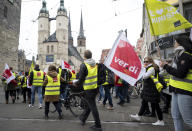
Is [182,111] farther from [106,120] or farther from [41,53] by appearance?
[41,53]

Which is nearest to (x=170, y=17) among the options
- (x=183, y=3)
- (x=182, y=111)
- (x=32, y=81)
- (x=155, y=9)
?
(x=155, y=9)

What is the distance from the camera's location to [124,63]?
4.15 m

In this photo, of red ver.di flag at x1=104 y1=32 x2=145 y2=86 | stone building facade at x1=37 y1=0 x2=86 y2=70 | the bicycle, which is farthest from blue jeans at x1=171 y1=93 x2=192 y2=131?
stone building facade at x1=37 y1=0 x2=86 y2=70

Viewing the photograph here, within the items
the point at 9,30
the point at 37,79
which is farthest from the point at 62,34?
the point at 37,79

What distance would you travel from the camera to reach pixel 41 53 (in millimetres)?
66625

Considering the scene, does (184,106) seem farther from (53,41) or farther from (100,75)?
(53,41)

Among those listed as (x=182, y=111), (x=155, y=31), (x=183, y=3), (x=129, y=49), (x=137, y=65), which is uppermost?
(x=183, y=3)

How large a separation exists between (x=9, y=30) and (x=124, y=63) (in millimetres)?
20905

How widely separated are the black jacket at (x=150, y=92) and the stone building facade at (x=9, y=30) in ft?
64.1

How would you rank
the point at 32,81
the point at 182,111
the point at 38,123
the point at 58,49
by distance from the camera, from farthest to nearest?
the point at 58,49
the point at 32,81
the point at 38,123
the point at 182,111

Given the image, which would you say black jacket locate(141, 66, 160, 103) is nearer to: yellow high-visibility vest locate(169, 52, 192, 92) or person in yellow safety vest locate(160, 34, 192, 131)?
person in yellow safety vest locate(160, 34, 192, 131)

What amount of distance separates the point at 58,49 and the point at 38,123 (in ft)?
207

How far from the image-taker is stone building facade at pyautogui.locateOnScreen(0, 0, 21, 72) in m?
19.3

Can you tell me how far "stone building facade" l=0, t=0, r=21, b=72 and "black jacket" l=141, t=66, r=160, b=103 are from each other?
19.5m
